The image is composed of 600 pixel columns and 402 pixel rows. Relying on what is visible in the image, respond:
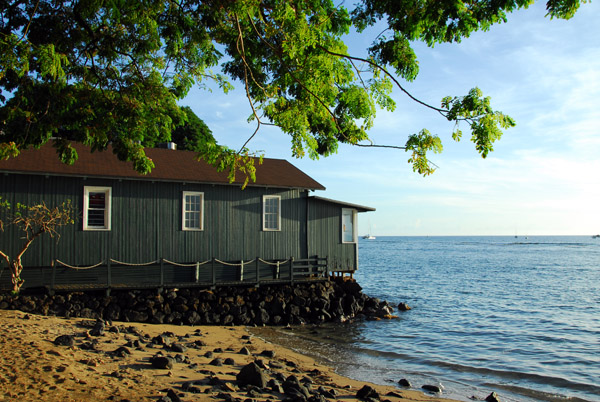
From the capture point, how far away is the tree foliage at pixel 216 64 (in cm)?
777

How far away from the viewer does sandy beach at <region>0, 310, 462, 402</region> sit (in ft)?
26.1

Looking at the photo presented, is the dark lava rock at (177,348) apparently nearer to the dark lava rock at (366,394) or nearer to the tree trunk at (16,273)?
the dark lava rock at (366,394)

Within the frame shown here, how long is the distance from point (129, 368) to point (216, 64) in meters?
6.68

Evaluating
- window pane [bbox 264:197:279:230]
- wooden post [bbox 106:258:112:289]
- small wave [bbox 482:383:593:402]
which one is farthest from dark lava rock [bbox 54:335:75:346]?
window pane [bbox 264:197:279:230]

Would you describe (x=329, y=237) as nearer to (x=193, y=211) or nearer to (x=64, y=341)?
(x=193, y=211)

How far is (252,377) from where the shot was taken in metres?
9.88

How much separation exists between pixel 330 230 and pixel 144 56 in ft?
47.7

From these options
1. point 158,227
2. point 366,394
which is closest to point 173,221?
point 158,227

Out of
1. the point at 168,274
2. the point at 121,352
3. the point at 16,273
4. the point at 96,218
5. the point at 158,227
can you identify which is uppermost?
the point at 96,218

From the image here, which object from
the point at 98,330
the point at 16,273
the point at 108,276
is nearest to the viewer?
the point at 98,330

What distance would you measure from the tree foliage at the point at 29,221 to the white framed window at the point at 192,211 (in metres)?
4.23

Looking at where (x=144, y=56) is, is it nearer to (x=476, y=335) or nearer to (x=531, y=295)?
(x=476, y=335)

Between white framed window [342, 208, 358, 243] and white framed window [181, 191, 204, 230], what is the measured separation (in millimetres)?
7255

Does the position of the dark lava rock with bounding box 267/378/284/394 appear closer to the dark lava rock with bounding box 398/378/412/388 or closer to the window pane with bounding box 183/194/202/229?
the dark lava rock with bounding box 398/378/412/388
